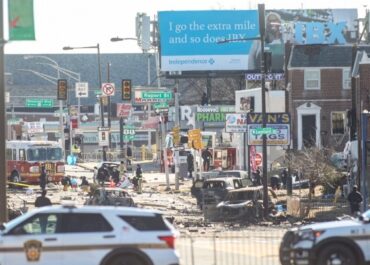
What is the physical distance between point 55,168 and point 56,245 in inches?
1391

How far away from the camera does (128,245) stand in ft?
47.9

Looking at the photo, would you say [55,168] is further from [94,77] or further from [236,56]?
[94,77]

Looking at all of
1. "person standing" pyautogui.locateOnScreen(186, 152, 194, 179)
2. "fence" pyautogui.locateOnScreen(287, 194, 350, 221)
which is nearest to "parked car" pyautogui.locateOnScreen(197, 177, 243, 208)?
"fence" pyautogui.locateOnScreen(287, 194, 350, 221)

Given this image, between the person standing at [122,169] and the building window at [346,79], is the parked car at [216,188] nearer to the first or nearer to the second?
the person standing at [122,169]

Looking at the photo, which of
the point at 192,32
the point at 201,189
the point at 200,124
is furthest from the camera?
the point at 200,124

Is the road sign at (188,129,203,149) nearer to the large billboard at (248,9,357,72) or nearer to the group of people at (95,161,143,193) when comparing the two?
the group of people at (95,161,143,193)

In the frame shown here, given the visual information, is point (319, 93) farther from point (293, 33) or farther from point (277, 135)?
point (277, 135)

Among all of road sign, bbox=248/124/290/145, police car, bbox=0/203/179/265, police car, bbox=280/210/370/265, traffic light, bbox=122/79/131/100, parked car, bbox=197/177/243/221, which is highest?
traffic light, bbox=122/79/131/100

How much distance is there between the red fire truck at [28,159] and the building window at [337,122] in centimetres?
1763

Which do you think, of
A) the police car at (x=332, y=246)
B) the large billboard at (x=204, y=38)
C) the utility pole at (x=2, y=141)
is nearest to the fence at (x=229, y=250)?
the police car at (x=332, y=246)

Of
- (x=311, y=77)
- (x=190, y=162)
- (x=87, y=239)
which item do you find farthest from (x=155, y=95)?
(x=87, y=239)

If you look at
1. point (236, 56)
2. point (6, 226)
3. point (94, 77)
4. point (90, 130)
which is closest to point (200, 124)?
point (236, 56)

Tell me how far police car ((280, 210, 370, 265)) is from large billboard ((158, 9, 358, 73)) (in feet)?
160

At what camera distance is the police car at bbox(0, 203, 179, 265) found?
1448 centimetres
